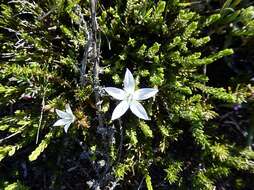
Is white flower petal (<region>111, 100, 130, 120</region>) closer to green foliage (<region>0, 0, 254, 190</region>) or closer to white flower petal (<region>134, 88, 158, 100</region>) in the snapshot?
white flower petal (<region>134, 88, 158, 100</region>)

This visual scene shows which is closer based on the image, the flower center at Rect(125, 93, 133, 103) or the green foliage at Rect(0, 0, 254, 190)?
the flower center at Rect(125, 93, 133, 103)

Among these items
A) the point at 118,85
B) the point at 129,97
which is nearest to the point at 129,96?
the point at 129,97

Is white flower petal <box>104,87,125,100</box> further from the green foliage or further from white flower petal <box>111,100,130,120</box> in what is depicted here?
the green foliage

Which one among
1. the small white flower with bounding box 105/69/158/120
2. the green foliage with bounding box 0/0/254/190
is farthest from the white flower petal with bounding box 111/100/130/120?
the green foliage with bounding box 0/0/254/190

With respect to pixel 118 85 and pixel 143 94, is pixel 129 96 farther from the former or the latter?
pixel 118 85

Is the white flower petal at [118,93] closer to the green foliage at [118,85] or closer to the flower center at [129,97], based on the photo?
the flower center at [129,97]

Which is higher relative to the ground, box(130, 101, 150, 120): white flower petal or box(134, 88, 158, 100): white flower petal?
box(134, 88, 158, 100): white flower petal

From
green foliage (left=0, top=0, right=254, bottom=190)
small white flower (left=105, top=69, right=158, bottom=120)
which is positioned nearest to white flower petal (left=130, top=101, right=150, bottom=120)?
small white flower (left=105, top=69, right=158, bottom=120)

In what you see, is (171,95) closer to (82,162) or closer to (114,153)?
(114,153)

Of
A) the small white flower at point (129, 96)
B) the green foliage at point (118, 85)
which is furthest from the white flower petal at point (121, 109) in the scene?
the green foliage at point (118, 85)

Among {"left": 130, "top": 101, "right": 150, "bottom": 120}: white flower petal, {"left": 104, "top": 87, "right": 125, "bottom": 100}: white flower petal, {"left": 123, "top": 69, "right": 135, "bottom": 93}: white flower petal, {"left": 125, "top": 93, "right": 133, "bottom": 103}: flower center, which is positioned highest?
{"left": 123, "top": 69, "right": 135, "bottom": 93}: white flower petal

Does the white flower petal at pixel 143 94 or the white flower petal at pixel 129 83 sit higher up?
the white flower petal at pixel 129 83
